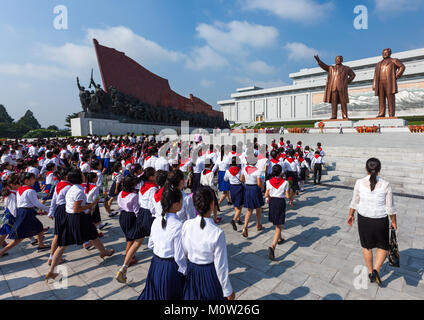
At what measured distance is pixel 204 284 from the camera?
182cm

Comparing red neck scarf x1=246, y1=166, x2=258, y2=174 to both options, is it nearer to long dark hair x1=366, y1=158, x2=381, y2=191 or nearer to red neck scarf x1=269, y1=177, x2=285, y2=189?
red neck scarf x1=269, y1=177, x2=285, y2=189

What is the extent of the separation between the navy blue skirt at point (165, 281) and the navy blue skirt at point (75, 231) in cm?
176

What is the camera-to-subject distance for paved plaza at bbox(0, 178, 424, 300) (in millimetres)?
2742

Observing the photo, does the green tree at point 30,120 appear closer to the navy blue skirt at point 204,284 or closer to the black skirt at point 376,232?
the navy blue skirt at point 204,284

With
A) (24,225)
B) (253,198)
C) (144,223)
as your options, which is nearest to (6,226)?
(24,225)

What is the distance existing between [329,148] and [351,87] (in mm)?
42349

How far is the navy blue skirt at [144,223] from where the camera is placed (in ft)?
10.4

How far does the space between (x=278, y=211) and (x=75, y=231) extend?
3221 mm

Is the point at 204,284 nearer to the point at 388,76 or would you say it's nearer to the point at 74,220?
the point at 74,220

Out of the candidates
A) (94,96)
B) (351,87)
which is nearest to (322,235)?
(94,96)

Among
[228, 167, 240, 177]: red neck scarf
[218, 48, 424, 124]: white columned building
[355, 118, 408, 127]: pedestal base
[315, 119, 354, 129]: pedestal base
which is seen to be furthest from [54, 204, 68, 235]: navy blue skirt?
[218, 48, 424, 124]: white columned building

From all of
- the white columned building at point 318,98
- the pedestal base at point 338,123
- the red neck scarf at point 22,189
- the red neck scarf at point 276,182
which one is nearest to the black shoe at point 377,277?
the red neck scarf at point 276,182

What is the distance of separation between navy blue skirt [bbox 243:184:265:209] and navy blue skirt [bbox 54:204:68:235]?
10.2ft
